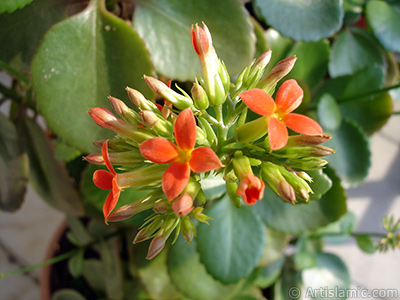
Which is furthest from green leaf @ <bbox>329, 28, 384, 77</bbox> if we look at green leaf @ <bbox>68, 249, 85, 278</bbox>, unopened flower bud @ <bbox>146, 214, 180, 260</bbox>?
green leaf @ <bbox>68, 249, 85, 278</bbox>

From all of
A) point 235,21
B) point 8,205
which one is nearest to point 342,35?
point 235,21

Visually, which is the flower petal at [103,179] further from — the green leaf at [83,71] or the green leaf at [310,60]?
the green leaf at [310,60]

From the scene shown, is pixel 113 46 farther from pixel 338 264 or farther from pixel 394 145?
pixel 394 145

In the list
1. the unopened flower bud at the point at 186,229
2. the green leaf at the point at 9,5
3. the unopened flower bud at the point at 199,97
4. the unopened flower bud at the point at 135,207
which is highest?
the green leaf at the point at 9,5

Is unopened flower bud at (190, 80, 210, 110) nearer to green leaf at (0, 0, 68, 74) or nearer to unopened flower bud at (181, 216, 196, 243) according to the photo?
unopened flower bud at (181, 216, 196, 243)

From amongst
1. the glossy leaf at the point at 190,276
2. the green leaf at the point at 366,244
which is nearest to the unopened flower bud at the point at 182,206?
the glossy leaf at the point at 190,276

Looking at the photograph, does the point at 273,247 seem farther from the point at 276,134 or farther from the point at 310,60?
the point at 276,134
